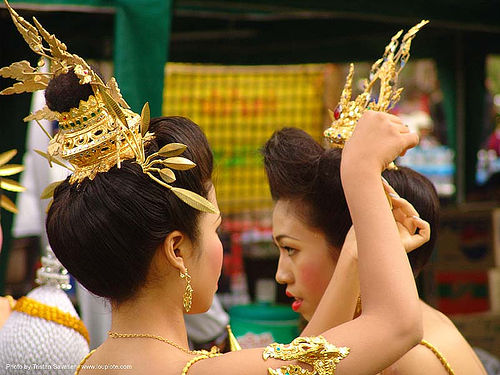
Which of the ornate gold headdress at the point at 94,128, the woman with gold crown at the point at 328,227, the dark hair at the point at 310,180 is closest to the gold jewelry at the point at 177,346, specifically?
the ornate gold headdress at the point at 94,128

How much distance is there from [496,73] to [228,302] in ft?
19.6

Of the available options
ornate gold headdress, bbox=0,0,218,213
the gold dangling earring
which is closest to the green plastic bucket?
the gold dangling earring

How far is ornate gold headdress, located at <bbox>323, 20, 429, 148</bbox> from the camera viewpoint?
1.69m

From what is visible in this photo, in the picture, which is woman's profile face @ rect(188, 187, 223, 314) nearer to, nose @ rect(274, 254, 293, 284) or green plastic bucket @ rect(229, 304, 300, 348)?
nose @ rect(274, 254, 293, 284)

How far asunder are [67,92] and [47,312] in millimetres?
752

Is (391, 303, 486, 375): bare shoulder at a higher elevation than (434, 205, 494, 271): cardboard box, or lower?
higher

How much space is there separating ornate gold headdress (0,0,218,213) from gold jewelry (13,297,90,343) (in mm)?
563

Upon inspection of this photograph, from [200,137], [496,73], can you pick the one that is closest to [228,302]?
[200,137]

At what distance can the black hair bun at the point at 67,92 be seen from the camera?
4.51 feet

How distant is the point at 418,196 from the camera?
2002 mm

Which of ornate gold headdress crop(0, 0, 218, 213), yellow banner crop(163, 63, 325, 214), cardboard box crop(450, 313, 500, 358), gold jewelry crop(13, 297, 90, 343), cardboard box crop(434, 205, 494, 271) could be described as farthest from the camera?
yellow banner crop(163, 63, 325, 214)

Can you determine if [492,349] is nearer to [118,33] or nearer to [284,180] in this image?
[284,180]

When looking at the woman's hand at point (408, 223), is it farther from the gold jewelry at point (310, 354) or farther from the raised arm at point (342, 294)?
the gold jewelry at point (310, 354)

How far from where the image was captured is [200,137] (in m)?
1.53
